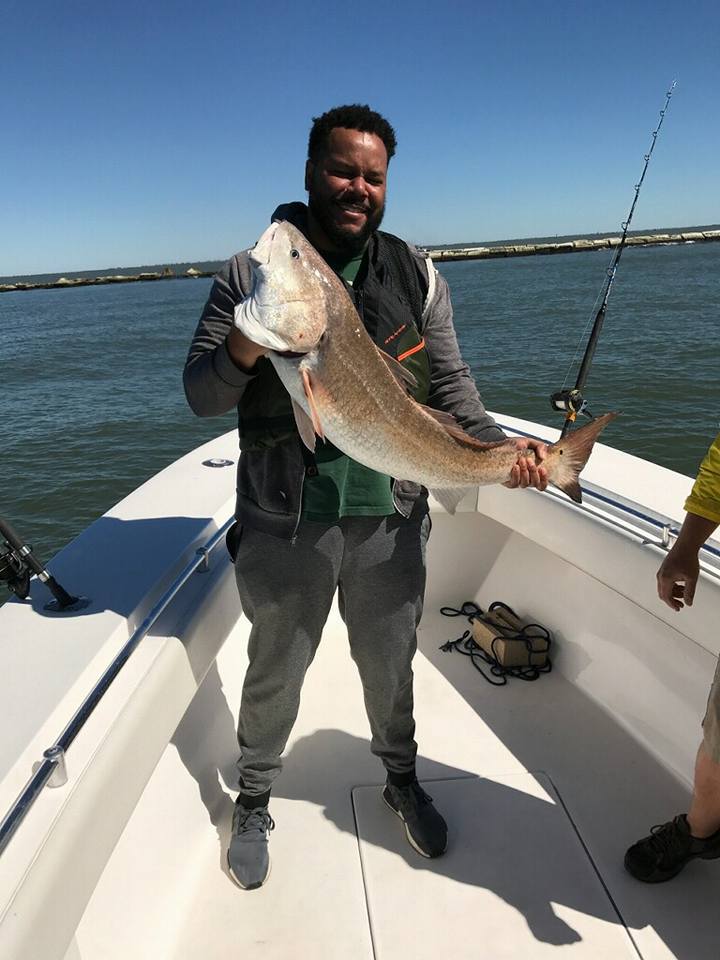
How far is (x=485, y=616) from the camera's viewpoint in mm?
3977

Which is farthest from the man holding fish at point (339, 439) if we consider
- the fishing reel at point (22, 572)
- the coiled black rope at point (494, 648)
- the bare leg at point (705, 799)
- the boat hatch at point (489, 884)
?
the coiled black rope at point (494, 648)

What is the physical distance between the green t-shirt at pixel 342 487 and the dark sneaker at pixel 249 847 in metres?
1.28

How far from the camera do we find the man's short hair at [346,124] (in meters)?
1.87

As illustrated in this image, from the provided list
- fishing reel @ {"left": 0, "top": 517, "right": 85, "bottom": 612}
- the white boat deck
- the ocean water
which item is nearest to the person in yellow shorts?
the white boat deck

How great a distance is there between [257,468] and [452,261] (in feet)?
428

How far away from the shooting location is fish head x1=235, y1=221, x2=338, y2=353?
1.70 meters

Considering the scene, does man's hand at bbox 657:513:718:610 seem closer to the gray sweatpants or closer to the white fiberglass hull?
the white fiberglass hull

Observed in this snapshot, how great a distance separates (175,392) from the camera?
683 inches

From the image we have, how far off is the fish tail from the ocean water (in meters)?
6.15

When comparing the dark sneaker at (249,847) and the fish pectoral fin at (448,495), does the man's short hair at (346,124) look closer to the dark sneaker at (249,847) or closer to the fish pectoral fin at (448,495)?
the fish pectoral fin at (448,495)

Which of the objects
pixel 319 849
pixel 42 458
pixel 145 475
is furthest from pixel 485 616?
pixel 42 458

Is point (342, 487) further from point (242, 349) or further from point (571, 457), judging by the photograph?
point (571, 457)

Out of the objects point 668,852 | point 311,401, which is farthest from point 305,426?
point 668,852

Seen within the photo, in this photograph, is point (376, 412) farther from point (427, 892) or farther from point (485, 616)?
point (485, 616)
